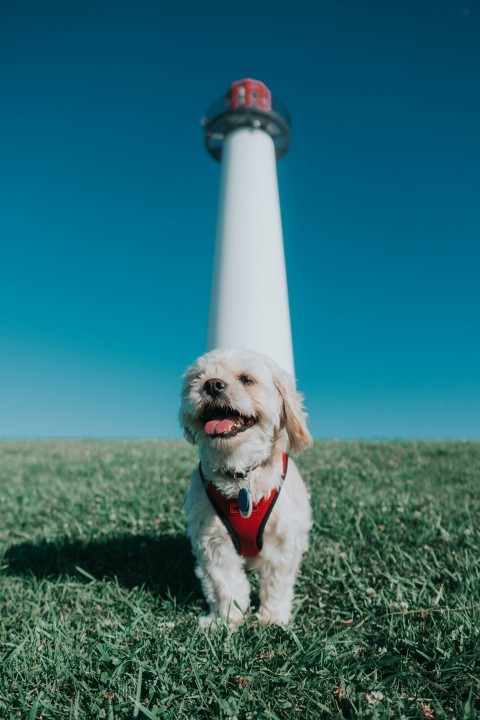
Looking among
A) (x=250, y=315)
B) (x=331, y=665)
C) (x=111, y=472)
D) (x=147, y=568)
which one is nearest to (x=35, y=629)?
(x=147, y=568)

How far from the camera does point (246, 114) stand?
18.6 m

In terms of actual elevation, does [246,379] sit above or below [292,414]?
above

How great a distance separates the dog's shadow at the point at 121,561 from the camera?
12.8ft

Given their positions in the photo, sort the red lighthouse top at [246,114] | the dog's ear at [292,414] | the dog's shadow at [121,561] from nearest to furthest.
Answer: the dog's ear at [292,414]
the dog's shadow at [121,561]
the red lighthouse top at [246,114]

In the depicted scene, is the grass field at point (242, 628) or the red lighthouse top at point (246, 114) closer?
the grass field at point (242, 628)

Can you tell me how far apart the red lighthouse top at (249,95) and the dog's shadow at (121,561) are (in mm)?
18761

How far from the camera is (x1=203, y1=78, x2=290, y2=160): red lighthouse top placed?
61.4 feet

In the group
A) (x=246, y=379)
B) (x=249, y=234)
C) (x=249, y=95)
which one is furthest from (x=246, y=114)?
(x=246, y=379)

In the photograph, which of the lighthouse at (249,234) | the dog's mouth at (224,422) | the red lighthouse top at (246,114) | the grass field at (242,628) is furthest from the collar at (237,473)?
the red lighthouse top at (246,114)

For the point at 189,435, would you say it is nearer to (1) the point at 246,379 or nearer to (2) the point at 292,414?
(1) the point at 246,379

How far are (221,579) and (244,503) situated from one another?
2.04 feet

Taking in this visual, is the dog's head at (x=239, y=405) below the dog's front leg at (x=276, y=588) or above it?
above

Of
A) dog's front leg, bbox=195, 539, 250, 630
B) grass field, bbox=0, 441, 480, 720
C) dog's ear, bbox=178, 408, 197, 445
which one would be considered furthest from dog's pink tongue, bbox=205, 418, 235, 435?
grass field, bbox=0, 441, 480, 720

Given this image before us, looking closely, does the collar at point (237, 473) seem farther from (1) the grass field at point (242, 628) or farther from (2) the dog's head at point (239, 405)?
(1) the grass field at point (242, 628)
